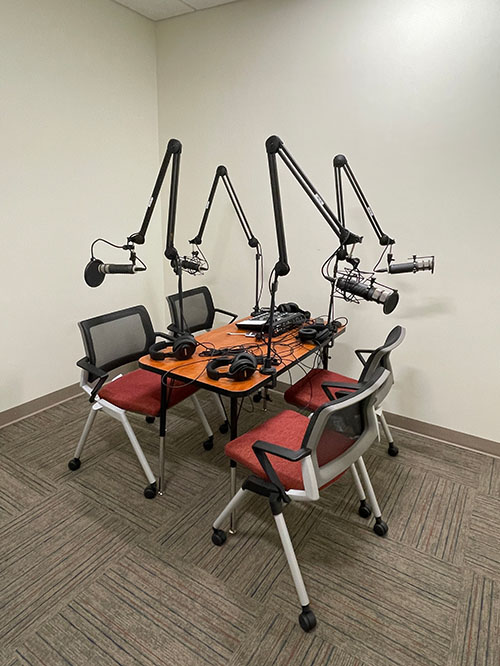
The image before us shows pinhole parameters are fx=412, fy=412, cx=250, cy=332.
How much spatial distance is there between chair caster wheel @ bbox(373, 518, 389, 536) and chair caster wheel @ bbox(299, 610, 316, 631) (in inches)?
23.0

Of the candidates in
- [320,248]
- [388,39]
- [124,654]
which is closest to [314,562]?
[124,654]

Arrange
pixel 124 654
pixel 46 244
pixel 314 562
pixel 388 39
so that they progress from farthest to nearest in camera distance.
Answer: pixel 46 244
pixel 388 39
pixel 314 562
pixel 124 654

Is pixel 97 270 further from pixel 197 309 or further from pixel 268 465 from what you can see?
pixel 268 465

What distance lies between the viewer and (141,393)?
2.36 meters

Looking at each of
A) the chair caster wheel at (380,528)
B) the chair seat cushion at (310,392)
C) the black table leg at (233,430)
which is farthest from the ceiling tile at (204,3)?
the chair caster wheel at (380,528)

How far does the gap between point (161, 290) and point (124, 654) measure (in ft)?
9.90

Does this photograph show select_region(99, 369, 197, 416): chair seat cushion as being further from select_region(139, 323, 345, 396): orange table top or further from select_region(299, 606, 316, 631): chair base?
select_region(299, 606, 316, 631): chair base

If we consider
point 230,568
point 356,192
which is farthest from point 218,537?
point 356,192

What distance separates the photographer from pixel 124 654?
149cm

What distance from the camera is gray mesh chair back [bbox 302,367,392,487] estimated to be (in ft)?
4.67

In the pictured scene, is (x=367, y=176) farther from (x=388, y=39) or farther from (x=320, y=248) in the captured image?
(x=388, y=39)

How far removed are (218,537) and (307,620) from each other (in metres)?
0.54

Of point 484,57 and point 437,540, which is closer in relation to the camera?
point 437,540

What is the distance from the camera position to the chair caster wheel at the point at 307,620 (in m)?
1.56
